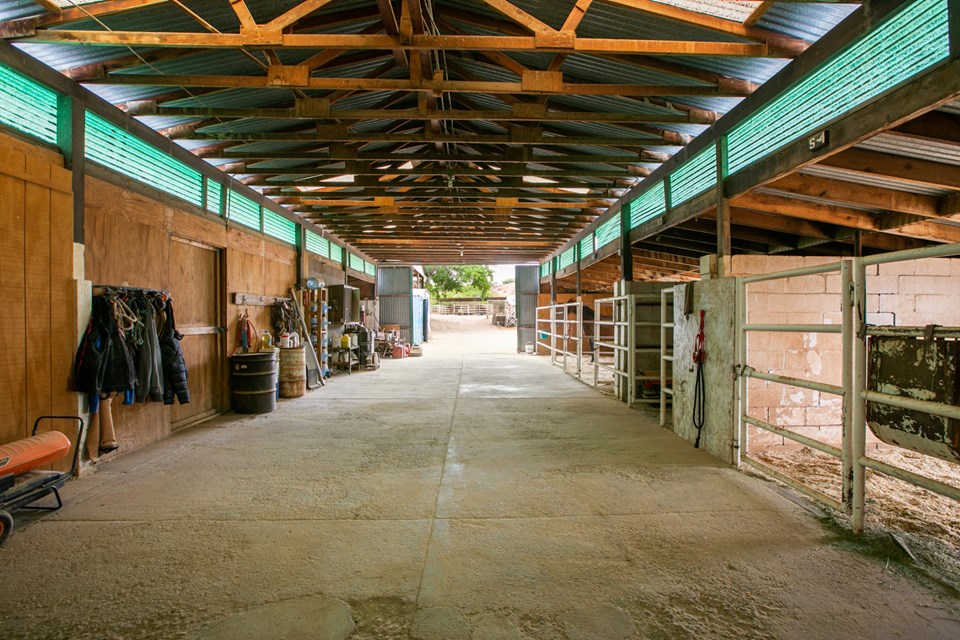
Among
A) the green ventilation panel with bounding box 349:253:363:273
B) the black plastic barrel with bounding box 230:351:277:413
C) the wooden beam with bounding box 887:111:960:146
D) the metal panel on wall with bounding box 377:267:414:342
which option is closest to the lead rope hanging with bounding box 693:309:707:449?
the wooden beam with bounding box 887:111:960:146

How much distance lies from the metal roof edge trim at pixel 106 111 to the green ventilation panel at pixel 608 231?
6415 mm

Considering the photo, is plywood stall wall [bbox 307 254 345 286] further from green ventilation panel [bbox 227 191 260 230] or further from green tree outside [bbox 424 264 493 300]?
green tree outside [bbox 424 264 493 300]

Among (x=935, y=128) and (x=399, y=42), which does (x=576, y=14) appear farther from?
(x=935, y=128)

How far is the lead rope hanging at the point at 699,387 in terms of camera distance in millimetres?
4480

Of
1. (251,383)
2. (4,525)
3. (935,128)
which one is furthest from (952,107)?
(251,383)

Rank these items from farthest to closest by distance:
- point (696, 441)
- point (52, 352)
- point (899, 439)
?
point (696, 441), point (52, 352), point (899, 439)

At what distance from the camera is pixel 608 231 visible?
8.65 metres

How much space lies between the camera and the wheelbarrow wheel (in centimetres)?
266

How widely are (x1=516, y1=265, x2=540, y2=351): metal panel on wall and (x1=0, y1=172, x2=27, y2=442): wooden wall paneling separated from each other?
45.1 ft

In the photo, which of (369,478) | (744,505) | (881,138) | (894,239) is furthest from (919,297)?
(369,478)

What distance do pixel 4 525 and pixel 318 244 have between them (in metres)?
8.30

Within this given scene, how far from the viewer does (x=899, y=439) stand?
257 cm

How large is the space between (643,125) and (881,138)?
8.07ft

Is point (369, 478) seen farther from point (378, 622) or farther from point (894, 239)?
point (894, 239)
